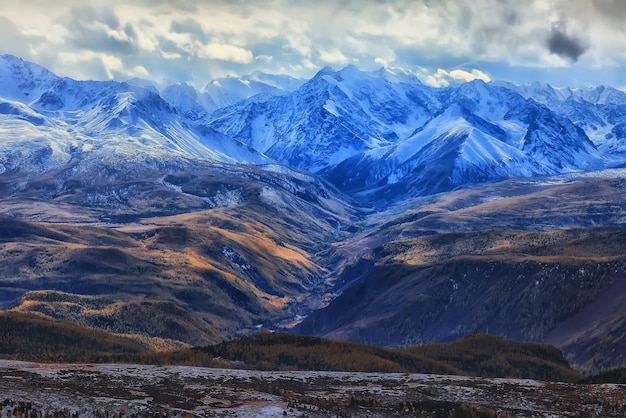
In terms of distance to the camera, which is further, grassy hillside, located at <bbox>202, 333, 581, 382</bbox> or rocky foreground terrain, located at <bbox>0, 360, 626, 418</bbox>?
grassy hillside, located at <bbox>202, 333, 581, 382</bbox>

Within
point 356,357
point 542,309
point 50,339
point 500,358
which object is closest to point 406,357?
point 356,357

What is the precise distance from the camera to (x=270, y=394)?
50.2 m

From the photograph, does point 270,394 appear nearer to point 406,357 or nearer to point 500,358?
point 406,357

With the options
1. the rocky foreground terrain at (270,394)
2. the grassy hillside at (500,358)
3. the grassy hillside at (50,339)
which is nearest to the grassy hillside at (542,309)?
the grassy hillside at (500,358)

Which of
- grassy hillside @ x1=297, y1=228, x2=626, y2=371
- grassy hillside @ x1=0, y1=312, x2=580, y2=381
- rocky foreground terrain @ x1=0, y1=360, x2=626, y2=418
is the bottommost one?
rocky foreground terrain @ x1=0, y1=360, x2=626, y2=418

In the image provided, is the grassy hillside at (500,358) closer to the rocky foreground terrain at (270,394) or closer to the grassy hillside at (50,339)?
the rocky foreground terrain at (270,394)

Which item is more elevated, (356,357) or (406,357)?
(406,357)

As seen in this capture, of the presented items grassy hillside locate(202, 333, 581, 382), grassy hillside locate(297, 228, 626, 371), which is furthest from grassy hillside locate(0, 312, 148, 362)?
grassy hillside locate(297, 228, 626, 371)

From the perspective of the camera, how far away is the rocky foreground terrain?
43.9m

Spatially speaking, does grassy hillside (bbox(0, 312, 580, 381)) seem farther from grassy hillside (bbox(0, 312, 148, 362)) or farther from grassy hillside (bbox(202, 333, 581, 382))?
grassy hillside (bbox(0, 312, 148, 362))

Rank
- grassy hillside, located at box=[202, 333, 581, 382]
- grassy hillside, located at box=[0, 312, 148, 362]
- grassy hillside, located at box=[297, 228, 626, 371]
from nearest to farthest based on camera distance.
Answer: grassy hillside, located at box=[202, 333, 581, 382]
grassy hillside, located at box=[0, 312, 148, 362]
grassy hillside, located at box=[297, 228, 626, 371]

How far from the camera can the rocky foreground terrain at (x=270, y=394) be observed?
43906 millimetres

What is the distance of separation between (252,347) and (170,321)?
109 metres

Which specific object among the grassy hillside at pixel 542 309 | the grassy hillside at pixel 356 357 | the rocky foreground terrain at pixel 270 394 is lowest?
the rocky foreground terrain at pixel 270 394
